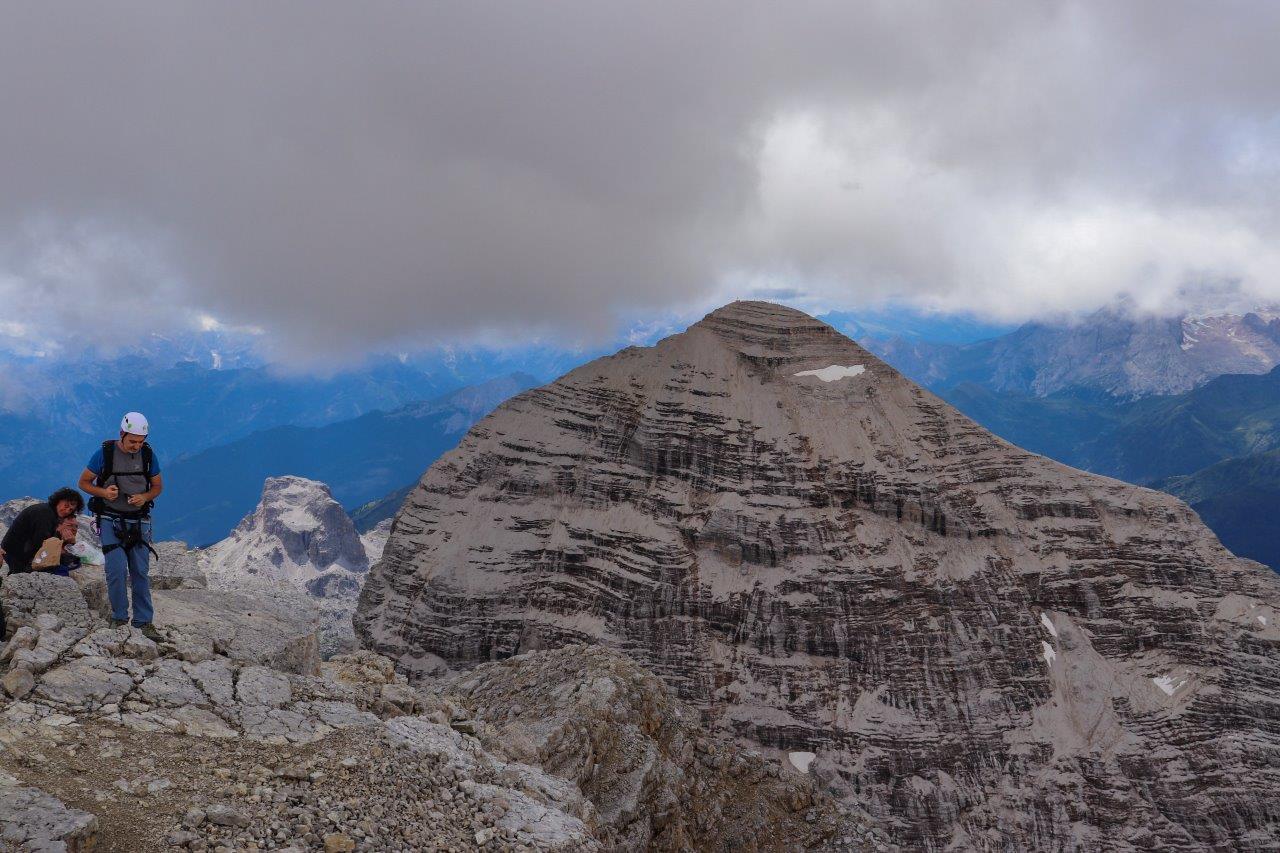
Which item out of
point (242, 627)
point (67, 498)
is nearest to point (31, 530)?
point (67, 498)

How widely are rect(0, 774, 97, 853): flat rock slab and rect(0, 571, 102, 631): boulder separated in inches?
214

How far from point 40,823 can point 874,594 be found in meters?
82.5

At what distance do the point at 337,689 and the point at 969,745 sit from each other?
7485cm

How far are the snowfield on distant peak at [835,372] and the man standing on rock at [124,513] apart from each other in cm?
9627

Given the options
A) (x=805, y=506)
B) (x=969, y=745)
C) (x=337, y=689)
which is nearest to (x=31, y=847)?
(x=337, y=689)

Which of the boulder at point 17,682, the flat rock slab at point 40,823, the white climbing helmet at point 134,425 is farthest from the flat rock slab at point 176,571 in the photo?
the flat rock slab at point 40,823

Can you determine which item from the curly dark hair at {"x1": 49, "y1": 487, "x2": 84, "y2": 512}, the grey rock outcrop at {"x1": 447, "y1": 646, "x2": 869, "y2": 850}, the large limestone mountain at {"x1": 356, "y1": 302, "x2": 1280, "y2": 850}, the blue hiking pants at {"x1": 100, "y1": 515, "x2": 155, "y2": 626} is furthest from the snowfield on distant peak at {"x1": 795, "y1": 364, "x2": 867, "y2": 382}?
the blue hiking pants at {"x1": 100, "y1": 515, "x2": 155, "y2": 626}

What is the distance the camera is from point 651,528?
299 ft

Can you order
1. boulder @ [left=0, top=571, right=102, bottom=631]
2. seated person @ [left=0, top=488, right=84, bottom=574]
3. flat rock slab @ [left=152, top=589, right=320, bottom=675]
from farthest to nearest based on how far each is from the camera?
seated person @ [left=0, top=488, right=84, bottom=574] < flat rock slab @ [left=152, top=589, right=320, bottom=675] < boulder @ [left=0, top=571, right=102, bottom=631]

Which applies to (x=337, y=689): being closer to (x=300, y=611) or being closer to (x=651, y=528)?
(x=300, y=611)

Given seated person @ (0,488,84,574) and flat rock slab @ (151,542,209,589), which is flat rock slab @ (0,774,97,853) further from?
flat rock slab @ (151,542,209,589)

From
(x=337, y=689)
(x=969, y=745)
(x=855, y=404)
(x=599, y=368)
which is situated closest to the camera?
(x=337, y=689)

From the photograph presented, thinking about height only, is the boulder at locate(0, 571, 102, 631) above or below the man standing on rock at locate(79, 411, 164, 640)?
below

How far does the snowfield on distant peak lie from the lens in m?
105
